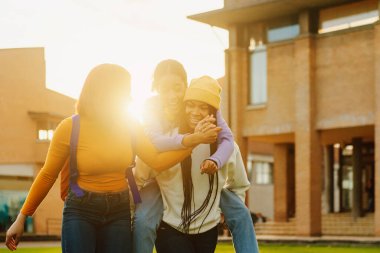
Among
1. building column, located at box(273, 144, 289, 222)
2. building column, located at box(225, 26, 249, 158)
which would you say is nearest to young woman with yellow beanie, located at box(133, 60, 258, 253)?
building column, located at box(225, 26, 249, 158)

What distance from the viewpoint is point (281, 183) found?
37000 millimetres

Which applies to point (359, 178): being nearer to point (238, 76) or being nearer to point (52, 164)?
point (238, 76)

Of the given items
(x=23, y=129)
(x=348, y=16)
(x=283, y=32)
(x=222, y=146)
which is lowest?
(x=222, y=146)

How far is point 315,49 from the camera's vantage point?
99.2 ft

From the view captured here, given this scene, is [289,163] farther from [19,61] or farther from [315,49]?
[19,61]

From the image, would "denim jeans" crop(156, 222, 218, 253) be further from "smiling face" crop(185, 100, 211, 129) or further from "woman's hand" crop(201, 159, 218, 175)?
"smiling face" crop(185, 100, 211, 129)

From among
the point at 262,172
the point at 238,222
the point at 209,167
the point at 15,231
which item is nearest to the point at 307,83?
the point at 238,222

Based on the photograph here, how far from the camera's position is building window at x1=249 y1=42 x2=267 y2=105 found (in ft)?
104

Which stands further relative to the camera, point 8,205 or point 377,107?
point 8,205

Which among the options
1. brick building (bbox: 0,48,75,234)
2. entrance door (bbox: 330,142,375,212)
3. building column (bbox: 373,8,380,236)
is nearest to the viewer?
building column (bbox: 373,8,380,236)

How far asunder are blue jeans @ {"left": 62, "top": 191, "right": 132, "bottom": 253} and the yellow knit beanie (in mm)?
696

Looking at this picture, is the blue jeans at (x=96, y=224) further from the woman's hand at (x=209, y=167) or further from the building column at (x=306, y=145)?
the building column at (x=306, y=145)

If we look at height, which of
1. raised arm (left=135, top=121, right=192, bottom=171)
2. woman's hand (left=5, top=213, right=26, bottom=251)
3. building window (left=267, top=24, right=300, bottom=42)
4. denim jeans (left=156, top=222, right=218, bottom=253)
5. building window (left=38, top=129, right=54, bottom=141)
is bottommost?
denim jeans (left=156, top=222, right=218, bottom=253)

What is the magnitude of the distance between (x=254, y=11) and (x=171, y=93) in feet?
85.0
